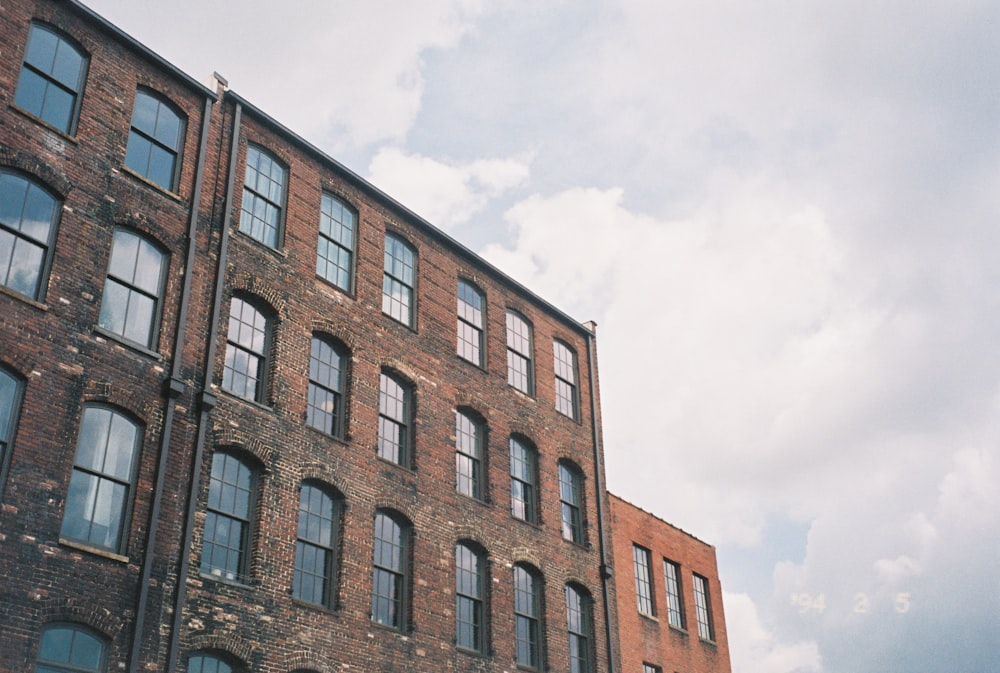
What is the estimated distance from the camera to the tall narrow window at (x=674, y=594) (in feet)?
101

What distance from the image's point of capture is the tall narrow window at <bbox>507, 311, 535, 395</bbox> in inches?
1073

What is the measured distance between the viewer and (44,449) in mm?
15727

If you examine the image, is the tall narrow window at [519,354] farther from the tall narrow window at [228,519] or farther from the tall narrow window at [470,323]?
the tall narrow window at [228,519]

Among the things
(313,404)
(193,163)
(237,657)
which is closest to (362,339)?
(313,404)

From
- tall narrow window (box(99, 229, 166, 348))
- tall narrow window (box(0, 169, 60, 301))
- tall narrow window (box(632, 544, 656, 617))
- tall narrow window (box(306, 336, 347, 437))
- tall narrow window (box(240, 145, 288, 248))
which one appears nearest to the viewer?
tall narrow window (box(0, 169, 60, 301))

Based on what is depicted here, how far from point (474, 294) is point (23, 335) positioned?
42.1ft

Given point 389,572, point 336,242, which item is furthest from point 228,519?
point 336,242

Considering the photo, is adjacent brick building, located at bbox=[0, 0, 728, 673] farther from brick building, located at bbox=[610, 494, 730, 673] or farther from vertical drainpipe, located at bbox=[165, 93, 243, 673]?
brick building, located at bbox=[610, 494, 730, 673]

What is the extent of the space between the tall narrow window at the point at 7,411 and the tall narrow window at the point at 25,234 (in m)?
1.49

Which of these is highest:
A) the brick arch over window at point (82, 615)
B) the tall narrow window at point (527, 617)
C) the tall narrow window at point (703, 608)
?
the tall narrow window at point (703, 608)

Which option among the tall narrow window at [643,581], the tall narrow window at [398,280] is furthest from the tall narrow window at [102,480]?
the tall narrow window at [643,581]

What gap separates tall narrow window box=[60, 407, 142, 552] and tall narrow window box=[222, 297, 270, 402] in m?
2.64

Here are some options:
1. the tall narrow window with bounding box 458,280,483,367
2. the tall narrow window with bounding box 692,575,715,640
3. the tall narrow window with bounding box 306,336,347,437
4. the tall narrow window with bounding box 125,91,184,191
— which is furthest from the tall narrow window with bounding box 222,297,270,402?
the tall narrow window with bounding box 692,575,715,640

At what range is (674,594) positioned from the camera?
31.2 m
